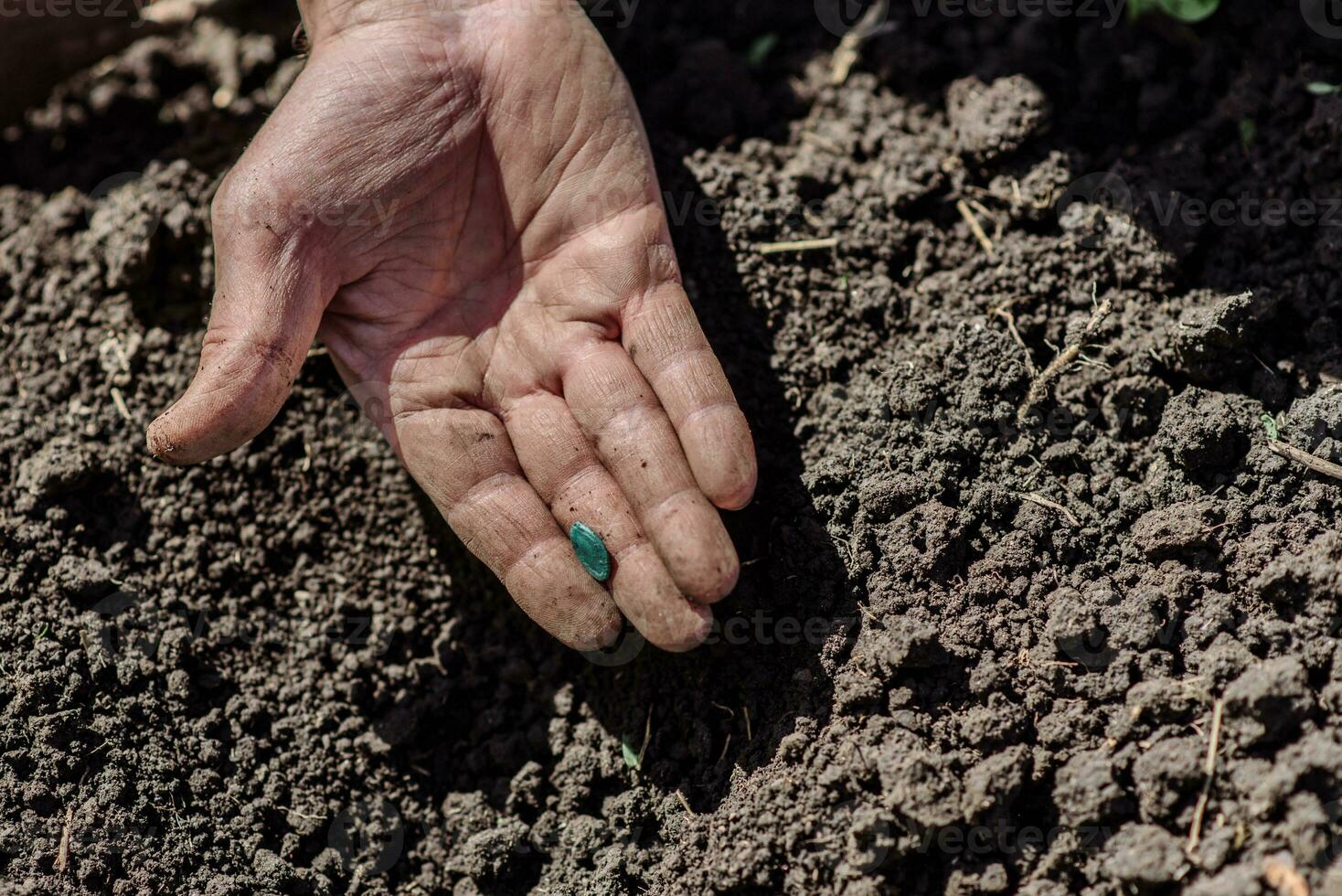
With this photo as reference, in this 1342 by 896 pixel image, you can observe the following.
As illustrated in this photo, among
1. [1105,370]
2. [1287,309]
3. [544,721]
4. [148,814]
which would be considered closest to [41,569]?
[148,814]

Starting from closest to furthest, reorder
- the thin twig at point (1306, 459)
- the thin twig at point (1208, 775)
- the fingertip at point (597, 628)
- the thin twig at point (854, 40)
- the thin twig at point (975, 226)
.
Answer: the thin twig at point (1208, 775) < the thin twig at point (1306, 459) < the fingertip at point (597, 628) < the thin twig at point (975, 226) < the thin twig at point (854, 40)

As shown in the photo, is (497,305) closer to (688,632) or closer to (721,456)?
(721,456)

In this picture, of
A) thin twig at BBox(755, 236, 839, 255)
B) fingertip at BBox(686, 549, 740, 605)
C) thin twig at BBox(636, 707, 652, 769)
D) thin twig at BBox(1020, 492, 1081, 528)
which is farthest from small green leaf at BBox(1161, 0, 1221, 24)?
thin twig at BBox(636, 707, 652, 769)

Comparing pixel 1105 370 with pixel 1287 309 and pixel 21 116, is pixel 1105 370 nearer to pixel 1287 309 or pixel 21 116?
pixel 1287 309

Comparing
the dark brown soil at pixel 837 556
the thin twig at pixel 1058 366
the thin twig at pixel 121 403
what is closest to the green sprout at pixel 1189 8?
the dark brown soil at pixel 837 556
